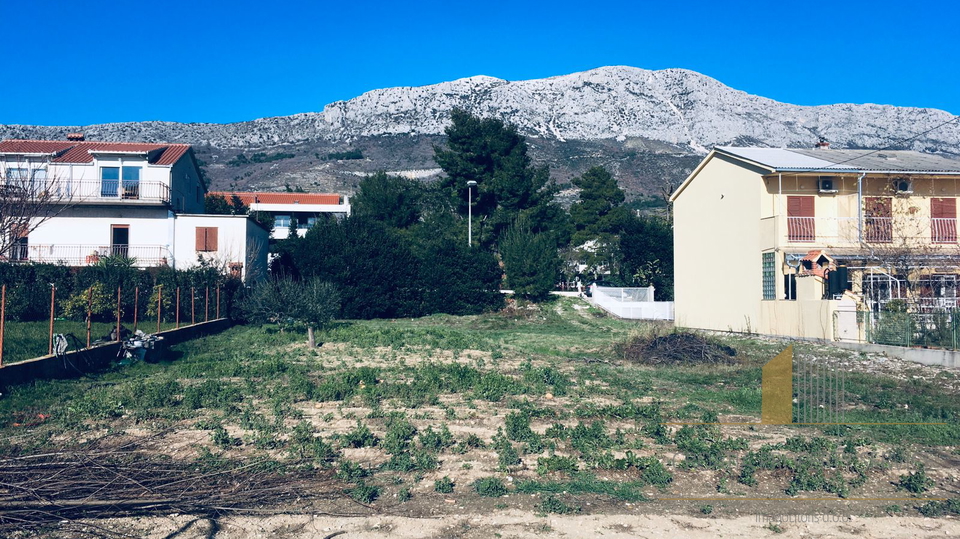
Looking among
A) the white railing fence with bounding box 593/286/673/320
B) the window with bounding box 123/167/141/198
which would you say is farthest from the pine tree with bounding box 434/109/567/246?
the window with bounding box 123/167/141/198

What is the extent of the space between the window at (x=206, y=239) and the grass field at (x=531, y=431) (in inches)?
858

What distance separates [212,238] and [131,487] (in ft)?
106

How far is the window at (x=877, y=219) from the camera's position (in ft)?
84.9

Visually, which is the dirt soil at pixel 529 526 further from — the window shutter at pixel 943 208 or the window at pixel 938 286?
the window shutter at pixel 943 208

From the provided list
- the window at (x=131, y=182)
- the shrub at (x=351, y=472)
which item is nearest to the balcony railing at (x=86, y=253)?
the window at (x=131, y=182)

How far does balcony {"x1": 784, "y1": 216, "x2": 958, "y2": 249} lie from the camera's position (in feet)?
83.5

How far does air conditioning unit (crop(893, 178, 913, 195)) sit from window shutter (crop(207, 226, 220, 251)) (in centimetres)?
3129

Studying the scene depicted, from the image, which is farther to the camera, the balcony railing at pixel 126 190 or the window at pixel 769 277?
the balcony railing at pixel 126 190

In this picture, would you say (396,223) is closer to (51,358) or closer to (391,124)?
(51,358)

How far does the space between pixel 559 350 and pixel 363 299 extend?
17683 millimetres

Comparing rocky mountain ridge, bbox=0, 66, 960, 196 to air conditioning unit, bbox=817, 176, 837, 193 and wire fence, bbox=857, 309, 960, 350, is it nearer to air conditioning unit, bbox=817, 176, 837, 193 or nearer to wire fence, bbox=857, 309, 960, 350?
air conditioning unit, bbox=817, 176, 837, 193

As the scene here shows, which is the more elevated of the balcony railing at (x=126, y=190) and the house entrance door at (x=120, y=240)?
the balcony railing at (x=126, y=190)

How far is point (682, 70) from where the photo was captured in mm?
149375

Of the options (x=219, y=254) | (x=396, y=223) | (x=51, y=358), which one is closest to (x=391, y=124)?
(x=396, y=223)
